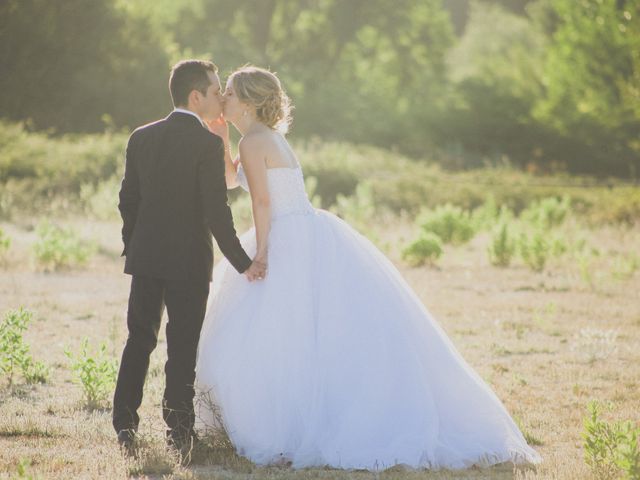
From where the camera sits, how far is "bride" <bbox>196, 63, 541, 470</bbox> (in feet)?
15.4

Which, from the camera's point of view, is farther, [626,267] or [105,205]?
[105,205]

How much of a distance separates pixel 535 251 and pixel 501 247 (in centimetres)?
59

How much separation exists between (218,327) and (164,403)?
50cm

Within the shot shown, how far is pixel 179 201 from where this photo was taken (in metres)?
4.70

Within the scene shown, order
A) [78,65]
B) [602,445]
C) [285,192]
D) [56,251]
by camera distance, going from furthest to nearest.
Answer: [78,65]
[56,251]
[285,192]
[602,445]

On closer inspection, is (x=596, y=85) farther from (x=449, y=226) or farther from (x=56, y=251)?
(x=56, y=251)

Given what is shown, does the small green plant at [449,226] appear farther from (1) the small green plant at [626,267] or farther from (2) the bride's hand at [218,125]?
(2) the bride's hand at [218,125]

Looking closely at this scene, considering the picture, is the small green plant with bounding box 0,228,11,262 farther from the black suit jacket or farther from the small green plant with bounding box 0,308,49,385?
the black suit jacket

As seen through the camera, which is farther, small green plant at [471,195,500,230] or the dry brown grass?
small green plant at [471,195,500,230]

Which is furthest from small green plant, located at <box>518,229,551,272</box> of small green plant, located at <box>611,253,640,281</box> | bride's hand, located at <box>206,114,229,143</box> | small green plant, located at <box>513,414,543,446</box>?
bride's hand, located at <box>206,114,229,143</box>

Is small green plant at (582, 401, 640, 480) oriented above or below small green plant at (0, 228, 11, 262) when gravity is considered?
below

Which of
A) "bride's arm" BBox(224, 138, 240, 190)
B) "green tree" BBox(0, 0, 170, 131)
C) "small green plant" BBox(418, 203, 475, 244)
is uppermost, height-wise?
"green tree" BBox(0, 0, 170, 131)

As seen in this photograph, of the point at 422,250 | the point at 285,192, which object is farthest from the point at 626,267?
the point at 285,192

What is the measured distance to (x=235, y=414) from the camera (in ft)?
15.7
